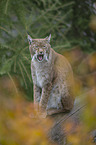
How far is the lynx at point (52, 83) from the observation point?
3.95 metres

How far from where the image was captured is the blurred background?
3137mm

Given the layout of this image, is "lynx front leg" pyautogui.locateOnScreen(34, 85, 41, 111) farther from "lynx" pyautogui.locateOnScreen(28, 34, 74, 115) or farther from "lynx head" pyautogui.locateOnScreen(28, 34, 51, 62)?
"lynx head" pyautogui.locateOnScreen(28, 34, 51, 62)

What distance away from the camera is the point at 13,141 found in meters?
2.13

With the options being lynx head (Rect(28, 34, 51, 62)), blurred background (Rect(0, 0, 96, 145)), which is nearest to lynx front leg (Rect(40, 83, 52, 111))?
blurred background (Rect(0, 0, 96, 145))

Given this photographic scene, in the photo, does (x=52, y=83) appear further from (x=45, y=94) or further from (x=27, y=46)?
(x=27, y=46)

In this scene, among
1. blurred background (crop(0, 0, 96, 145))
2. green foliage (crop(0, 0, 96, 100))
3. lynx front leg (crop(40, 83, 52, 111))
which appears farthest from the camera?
green foliage (crop(0, 0, 96, 100))

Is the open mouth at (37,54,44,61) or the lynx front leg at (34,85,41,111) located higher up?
the open mouth at (37,54,44,61)

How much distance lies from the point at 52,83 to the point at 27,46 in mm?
1788

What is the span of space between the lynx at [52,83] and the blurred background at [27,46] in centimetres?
25

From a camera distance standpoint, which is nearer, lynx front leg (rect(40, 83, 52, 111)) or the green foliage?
lynx front leg (rect(40, 83, 52, 111))

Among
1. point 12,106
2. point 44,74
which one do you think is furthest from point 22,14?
point 12,106

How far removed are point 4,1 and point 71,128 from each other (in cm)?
368

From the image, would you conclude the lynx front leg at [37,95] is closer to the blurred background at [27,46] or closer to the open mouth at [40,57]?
the blurred background at [27,46]

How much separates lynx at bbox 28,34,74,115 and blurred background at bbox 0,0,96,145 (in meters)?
0.25
